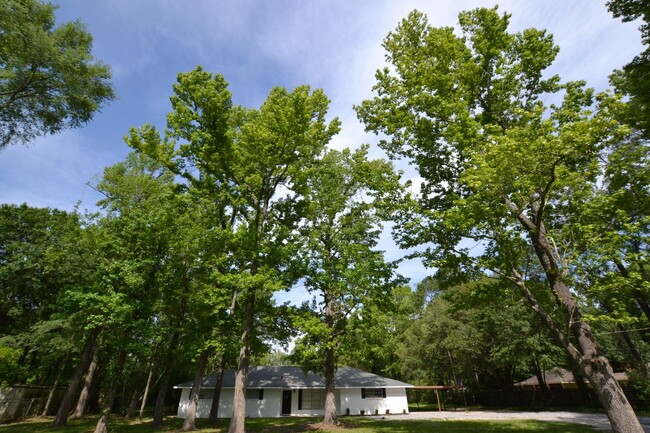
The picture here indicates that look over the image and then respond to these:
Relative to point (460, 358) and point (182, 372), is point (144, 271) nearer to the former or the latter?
point (182, 372)

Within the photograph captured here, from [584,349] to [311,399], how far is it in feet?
84.5

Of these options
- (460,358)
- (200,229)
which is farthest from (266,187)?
(460,358)

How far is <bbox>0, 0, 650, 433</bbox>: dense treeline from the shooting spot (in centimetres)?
934

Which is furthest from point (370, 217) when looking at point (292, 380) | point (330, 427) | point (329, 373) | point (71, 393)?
point (71, 393)

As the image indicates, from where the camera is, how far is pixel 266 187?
51.8 feet

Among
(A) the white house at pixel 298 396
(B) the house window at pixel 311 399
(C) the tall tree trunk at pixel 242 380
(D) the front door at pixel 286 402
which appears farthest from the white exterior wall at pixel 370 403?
(C) the tall tree trunk at pixel 242 380

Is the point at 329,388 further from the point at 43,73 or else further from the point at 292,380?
the point at 43,73

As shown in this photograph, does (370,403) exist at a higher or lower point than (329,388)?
lower

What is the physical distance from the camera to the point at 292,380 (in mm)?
30094

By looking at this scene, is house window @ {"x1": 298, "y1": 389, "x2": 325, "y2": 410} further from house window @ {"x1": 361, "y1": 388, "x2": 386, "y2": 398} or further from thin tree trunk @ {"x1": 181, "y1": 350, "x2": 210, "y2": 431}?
thin tree trunk @ {"x1": 181, "y1": 350, "x2": 210, "y2": 431}

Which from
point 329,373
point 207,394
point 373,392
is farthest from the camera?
point 373,392

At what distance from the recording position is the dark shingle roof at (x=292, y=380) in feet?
95.6

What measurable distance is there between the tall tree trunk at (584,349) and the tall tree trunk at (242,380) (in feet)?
35.3

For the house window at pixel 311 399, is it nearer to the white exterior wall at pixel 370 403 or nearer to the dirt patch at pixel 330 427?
the white exterior wall at pixel 370 403
